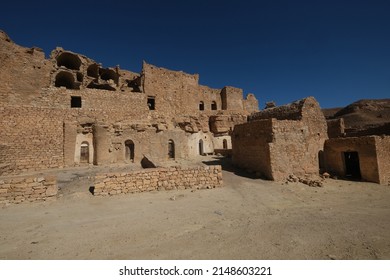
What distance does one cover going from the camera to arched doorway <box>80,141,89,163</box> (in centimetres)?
1495

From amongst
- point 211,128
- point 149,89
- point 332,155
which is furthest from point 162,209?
point 149,89

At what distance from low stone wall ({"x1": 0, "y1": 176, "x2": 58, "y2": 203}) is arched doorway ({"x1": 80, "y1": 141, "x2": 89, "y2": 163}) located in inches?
334

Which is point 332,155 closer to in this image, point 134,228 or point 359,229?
point 359,229

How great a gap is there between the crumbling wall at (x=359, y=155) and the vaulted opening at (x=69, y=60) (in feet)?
79.9

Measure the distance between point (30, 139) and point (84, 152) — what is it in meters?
3.46

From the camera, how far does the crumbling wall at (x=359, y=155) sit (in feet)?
34.6

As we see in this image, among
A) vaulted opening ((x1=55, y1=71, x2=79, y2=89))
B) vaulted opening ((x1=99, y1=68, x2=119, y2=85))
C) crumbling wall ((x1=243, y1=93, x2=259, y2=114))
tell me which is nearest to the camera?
vaulted opening ((x1=55, y1=71, x2=79, y2=89))

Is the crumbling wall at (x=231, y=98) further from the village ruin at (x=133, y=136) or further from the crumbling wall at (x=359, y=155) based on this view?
the crumbling wall at (x=359, y=155)

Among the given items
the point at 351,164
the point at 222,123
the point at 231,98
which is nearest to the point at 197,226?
the point at 351,164

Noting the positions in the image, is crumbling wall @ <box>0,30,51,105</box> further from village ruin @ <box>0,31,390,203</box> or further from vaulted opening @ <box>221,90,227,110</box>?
vaulted opening @ <box>221,90,227,110</box>

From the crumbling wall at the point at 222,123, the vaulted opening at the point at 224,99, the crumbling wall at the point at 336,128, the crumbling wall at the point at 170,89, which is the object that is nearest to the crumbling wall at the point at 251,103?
the vaulted opening at the point at 224,99

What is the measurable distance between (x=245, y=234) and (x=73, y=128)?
1504 centimetres

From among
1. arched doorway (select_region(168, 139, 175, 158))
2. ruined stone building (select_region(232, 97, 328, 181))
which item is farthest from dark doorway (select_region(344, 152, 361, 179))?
arched doorway (select_region(168, 139, 175, 158))

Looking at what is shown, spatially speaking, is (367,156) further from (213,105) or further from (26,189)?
(213,105)
